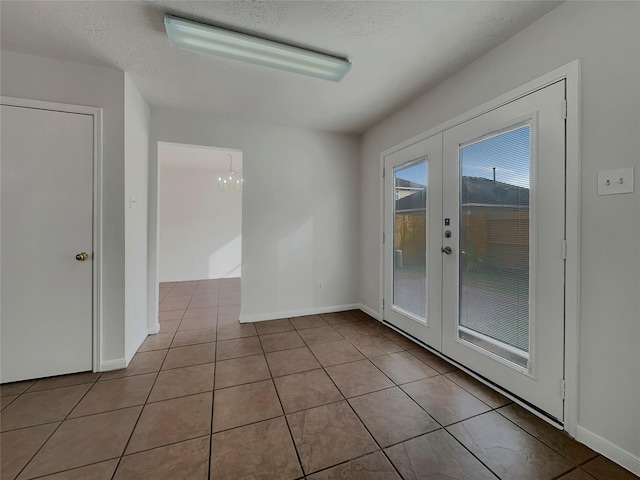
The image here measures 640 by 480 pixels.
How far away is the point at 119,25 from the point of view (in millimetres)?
1694

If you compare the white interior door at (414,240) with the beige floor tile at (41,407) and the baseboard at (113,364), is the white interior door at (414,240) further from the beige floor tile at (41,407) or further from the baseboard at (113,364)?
the beige floor tile at (41,407)

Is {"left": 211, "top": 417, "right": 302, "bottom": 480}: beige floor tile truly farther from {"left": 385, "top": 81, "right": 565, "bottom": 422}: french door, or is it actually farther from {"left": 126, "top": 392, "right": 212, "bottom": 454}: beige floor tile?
{"left": 385, "top": 81, "right": 565, "bottom": 422}: french door

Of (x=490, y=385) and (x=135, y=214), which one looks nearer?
(x=490, y=385)

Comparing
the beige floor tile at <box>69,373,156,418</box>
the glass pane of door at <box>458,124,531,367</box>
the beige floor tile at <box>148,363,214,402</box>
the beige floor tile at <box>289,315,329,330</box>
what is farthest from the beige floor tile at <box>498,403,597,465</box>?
the beige floor tile at <box>69,373,156,418</box>

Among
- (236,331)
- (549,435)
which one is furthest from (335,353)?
(549,435)

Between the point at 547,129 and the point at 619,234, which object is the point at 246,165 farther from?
the point at 619,234

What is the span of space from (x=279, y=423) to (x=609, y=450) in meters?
1.76

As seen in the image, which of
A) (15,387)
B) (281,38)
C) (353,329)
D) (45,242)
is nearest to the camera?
(281,38)

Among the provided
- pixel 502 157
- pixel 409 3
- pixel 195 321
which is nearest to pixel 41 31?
pixel 409 3

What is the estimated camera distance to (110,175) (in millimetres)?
2162

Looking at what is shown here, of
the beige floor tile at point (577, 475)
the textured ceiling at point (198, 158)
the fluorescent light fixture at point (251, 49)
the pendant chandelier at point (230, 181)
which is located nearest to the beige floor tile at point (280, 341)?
the beige floor tile at point (577, 475)

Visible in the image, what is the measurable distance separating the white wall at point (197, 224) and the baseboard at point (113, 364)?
3.97 m

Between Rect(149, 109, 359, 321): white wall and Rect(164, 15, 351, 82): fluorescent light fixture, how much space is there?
137 cm

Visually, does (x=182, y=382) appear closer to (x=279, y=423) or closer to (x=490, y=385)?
(x=279, y=423)
